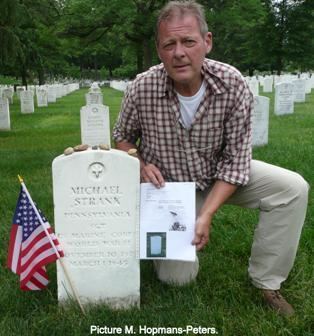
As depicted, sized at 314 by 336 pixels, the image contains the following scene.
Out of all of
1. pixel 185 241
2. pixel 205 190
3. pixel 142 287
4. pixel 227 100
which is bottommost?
pixel 142 287

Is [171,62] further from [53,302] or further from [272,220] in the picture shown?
[53,302]

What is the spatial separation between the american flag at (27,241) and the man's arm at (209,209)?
2.72ft

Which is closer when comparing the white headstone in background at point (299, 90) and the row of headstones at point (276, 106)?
the row of headstones at point (276, 106)

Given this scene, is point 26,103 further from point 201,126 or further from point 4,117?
point 201,126

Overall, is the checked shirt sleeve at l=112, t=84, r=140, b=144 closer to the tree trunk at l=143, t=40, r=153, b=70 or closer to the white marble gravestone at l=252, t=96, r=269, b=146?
the white marble gravestone at l=252, t=96, r=269, b=146

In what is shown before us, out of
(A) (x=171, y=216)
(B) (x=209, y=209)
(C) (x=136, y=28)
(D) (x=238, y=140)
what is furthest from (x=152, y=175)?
(C) (x=136, y=28)

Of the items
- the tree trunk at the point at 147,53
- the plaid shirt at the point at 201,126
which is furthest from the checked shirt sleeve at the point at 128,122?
the tree trunk at the point at 147,53

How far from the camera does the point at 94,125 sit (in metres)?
9.21

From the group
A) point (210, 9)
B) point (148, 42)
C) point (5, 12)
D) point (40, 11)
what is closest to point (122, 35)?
point (148, 42)

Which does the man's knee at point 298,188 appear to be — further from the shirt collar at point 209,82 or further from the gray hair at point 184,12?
the gray hair at point 184,12

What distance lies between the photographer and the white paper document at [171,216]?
3.12 metres

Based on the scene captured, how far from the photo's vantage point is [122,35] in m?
32.4

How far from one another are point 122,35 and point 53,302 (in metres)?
30.5

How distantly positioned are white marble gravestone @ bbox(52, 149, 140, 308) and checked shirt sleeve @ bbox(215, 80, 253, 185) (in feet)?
1.91
